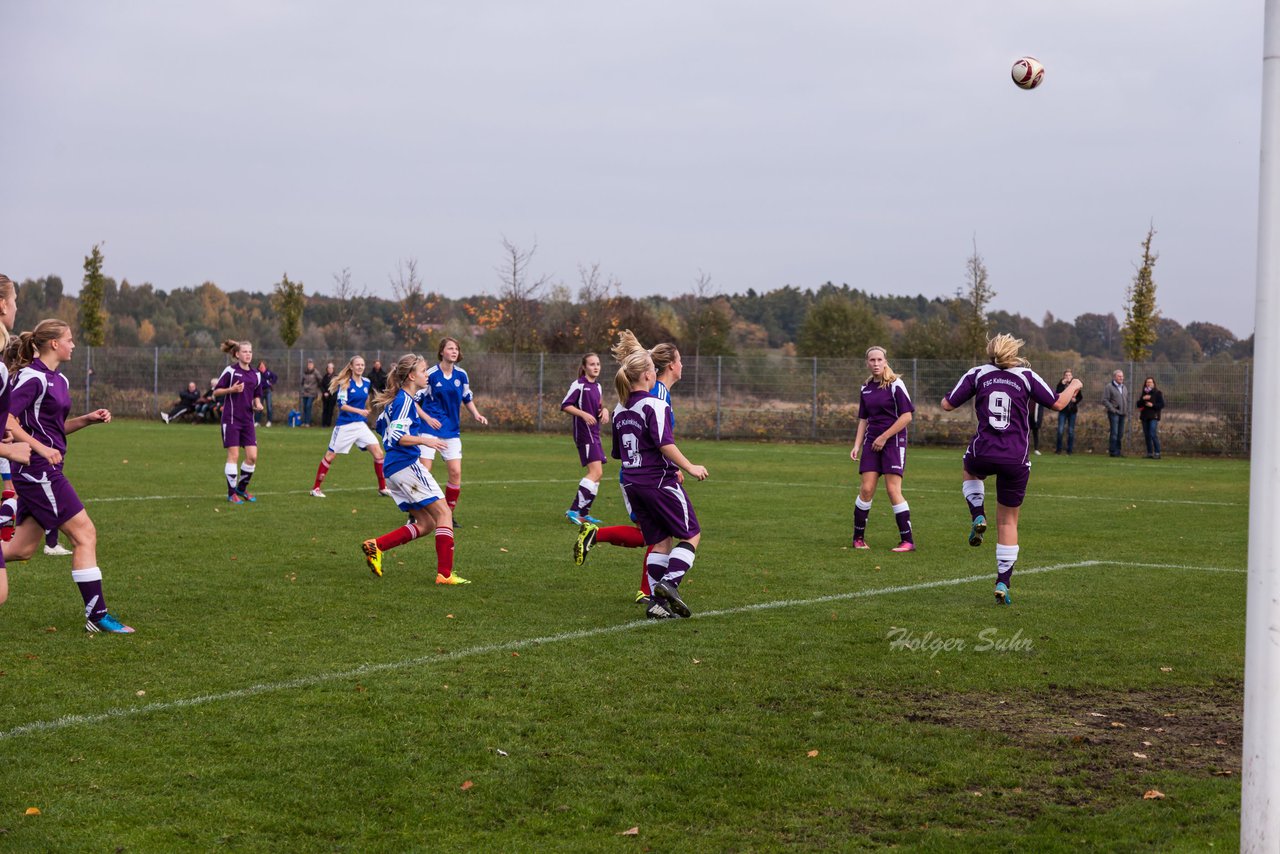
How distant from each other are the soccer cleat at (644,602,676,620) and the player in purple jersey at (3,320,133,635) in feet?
10.9

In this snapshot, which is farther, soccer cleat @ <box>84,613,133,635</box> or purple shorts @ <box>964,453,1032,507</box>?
purple shorts @ <box>964,453,1032,507</box>

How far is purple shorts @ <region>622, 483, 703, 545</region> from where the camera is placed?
330 inches

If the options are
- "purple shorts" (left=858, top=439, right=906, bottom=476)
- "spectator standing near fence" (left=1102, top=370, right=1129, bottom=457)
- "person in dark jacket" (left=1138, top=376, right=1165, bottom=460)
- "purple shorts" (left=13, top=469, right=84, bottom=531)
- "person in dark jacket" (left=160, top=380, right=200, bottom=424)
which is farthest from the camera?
"person in dark jacket" (left=160, top=380, right=200, bottom=424)

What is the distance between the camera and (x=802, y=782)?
5.07 m

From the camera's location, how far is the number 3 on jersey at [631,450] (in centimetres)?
844

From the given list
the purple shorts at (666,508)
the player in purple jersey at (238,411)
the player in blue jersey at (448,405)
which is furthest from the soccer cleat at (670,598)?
the player in purple jersey at (238,411)

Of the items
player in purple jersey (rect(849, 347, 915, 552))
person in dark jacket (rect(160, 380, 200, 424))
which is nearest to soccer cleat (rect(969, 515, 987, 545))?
player in purple jersey (rect(849, 347, 915, 552))

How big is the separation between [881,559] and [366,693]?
253 inches

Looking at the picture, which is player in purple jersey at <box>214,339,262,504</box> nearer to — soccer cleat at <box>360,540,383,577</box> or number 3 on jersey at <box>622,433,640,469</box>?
soccer cleat at <box>360,540,383,577</box>

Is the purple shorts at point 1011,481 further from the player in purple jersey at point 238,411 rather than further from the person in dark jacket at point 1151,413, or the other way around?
the person in dark jacket at point 1151,413

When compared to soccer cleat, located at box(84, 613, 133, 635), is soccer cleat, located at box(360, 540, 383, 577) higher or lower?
higher

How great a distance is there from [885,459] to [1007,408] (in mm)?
3476

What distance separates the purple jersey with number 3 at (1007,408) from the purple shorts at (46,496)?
6188 mm

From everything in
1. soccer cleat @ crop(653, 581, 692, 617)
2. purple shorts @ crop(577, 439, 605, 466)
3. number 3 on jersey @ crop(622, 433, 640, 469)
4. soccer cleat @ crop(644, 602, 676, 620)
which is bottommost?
soccer cleat @ crop(644, 602, 676, 620)
